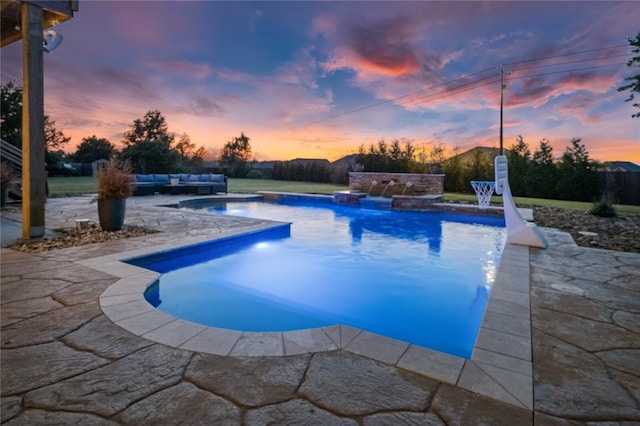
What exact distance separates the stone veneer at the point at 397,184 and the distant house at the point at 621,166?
620cm

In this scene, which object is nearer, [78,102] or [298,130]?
[78,102]

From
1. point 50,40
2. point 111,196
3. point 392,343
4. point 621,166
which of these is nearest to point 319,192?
point 111,196

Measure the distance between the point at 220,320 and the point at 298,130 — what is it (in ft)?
53.5

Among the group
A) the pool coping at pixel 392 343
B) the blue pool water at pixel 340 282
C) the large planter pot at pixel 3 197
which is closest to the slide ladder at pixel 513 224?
the blue pool water at pixel 340 282

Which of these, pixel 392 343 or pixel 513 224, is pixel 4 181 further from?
pixel 513 224

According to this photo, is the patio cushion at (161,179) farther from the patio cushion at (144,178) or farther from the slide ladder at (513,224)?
the slide ladder at (513,224)

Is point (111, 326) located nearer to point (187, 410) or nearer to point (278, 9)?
point (187, 410)

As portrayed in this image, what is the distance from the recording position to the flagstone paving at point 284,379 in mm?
1382

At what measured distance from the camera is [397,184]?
1276cm

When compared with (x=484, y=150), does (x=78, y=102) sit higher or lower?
higher

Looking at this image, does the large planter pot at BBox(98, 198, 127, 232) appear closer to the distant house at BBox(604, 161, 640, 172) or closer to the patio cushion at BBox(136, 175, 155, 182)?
the patio cushion at BBox(136, 175, 155, 182)

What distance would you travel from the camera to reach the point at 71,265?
11.5ft

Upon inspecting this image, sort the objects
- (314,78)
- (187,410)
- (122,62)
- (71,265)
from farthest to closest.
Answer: (314,78) < (122,62) < (71,265) < (187,410)

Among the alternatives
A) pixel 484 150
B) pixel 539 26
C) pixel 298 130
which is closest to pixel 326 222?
pixel 539 26
